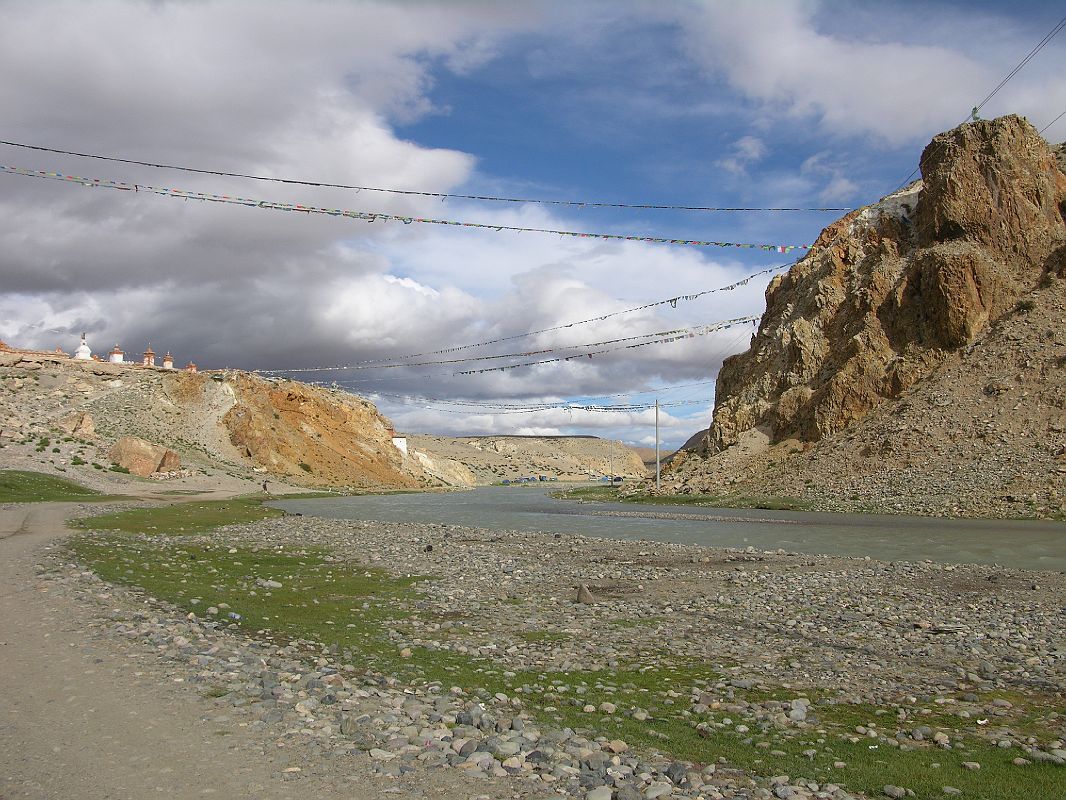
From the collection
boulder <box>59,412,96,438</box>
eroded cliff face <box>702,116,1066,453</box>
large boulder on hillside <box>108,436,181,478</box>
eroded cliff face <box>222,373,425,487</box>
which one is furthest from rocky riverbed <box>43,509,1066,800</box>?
eroded cliff face <box>222,373,425,487</box>

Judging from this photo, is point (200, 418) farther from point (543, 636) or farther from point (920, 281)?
point (543, 636)

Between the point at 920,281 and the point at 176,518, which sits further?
the point at 920,281

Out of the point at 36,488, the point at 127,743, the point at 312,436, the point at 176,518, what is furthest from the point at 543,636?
the point at 312,436

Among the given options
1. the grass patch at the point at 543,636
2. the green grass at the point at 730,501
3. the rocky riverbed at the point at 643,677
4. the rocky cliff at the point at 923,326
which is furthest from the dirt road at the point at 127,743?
the rocky cliff at the point at 923,326

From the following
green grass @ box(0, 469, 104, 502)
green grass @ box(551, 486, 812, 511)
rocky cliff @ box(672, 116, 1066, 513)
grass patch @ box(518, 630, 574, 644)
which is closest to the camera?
grass patch @ box(518, 630, 574, 644)

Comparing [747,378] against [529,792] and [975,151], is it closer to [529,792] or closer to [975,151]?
[975,151]

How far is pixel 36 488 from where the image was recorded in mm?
50406

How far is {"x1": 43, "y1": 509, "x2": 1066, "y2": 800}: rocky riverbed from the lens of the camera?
7492 millimetres

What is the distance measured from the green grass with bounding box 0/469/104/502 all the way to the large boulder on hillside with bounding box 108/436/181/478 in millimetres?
12642

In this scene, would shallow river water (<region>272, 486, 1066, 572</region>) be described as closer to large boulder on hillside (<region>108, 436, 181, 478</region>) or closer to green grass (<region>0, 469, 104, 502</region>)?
green grass (<region>0, 469, 104, 502</region>)

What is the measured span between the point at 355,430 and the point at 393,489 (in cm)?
1897

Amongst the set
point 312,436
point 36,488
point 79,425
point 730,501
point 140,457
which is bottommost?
point 730,501

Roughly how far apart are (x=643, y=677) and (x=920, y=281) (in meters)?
68.6

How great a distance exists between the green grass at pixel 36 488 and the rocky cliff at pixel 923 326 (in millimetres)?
51334
